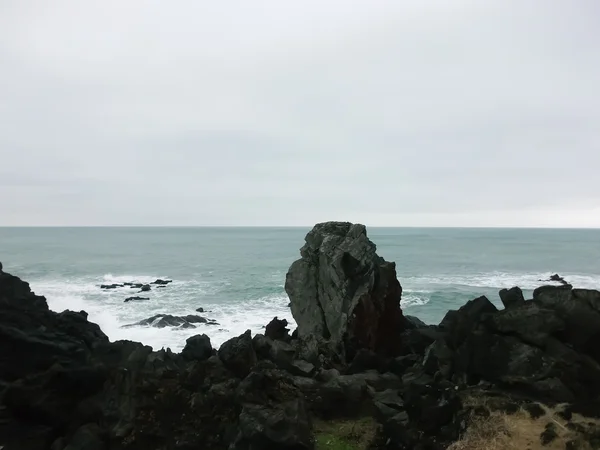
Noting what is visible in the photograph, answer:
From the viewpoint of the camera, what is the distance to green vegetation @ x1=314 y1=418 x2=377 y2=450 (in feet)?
50.7

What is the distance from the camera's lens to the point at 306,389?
1894cm

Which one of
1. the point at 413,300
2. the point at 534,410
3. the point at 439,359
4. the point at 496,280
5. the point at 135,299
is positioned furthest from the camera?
the point at 496,280

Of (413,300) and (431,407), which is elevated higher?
(431,407)

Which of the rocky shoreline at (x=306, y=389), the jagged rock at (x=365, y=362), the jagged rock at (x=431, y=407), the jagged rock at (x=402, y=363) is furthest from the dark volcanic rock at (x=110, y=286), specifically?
the jagged rock at (x=431, y=407)

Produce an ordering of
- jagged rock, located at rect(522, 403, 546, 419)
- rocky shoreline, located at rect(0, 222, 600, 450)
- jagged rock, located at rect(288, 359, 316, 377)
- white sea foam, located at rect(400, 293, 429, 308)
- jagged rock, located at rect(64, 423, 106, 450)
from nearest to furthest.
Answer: jagged rock, located at rect(522, 403, 546, 419), rocky shoreline, located at rect(0, 222, 600, 450), jagged rock, located at rect(64, 423, 106, 450), jagged rock, located at rect(288, 359, 316, 377), white sea foam, located at rect(400, 293, 429, 308)

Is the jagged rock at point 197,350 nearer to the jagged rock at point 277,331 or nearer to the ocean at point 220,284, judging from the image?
the jagged rock at point 277,331

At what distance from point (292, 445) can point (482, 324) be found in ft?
28.7

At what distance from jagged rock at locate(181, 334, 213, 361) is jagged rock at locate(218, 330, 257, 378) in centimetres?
174

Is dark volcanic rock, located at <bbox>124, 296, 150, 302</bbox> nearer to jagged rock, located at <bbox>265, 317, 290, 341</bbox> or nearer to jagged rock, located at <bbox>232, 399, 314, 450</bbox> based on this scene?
jagged rock, located at <bbox>265, 317, 290, 341</bbox>

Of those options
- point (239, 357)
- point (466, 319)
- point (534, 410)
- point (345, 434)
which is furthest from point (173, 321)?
point (534, 410)

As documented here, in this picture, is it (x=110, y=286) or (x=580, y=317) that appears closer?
(x=580, y=317)

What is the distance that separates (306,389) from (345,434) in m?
3.07

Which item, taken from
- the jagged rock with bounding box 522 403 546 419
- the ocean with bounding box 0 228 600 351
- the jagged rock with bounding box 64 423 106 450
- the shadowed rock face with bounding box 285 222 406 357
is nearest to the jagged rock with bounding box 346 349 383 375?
the shadowed rock face with bounding box 285 222 406 357

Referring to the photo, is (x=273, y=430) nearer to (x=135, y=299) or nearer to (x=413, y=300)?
(x=413, y=300)
